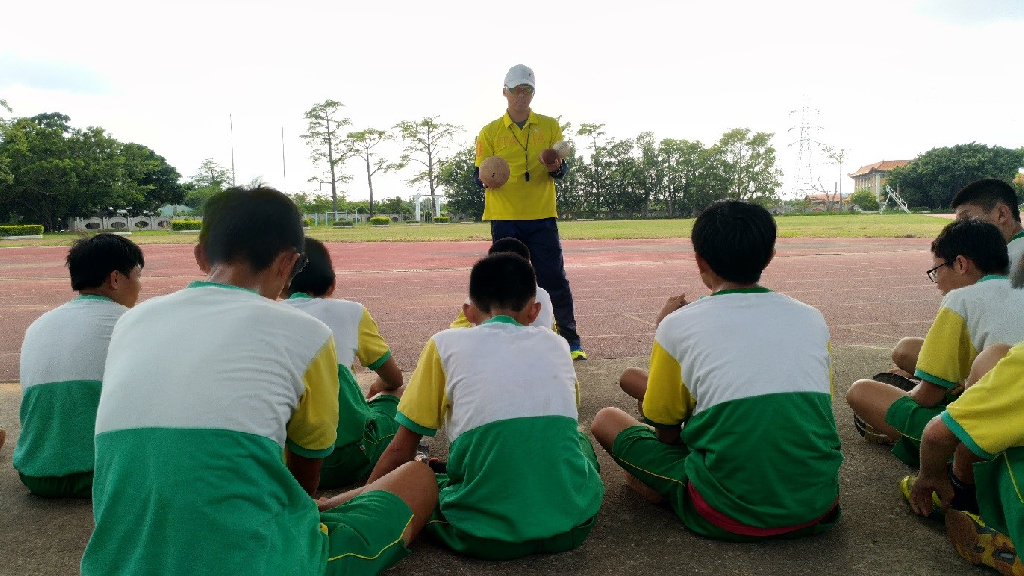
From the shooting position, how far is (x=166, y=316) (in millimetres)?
1606

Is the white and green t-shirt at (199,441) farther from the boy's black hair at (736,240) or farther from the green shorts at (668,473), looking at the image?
the boy's black hair at (736,240)

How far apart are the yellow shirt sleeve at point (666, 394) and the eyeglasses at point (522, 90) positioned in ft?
11.3

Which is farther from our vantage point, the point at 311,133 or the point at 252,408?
the point at 311,133

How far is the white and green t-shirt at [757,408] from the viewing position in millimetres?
2205

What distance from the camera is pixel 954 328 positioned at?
273 cm

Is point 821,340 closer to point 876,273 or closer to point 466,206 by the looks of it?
point 876,273

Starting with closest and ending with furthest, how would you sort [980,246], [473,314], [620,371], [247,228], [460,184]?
1. [247,228]
2. [473,314]
3. [980,246]
4. [620,371]
5. [460,184]

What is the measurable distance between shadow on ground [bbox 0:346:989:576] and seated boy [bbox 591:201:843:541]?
0.09 m

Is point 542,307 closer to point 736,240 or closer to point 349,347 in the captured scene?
point 349,347

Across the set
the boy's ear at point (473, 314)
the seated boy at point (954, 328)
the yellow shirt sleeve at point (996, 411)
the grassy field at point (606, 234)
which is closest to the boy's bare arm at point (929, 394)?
the seated boy at point (954, 328)

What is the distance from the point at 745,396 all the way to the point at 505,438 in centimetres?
78

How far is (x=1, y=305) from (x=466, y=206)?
56845 mm

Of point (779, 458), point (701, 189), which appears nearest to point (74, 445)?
point (779, 458)

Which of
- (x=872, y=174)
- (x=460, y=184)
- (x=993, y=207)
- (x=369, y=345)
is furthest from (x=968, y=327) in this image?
(x=872, y=174)
